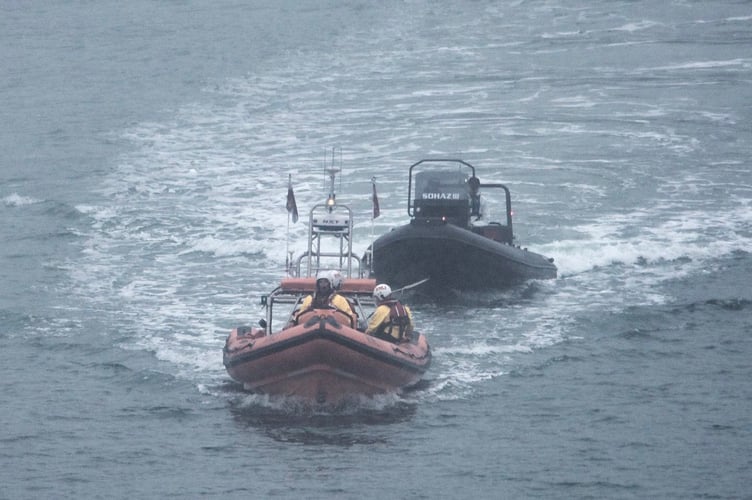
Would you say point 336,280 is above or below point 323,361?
above

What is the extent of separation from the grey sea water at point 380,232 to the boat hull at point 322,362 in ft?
0.80

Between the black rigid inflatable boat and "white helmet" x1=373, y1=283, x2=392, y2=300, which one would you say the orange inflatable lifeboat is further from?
the black rigid inflatable boat

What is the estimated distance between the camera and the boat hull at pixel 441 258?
19797 mm

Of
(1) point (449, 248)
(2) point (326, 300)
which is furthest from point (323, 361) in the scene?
(1) point (449, 248)

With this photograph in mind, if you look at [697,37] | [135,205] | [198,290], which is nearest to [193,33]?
[697,37]

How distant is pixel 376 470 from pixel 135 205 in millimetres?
13730

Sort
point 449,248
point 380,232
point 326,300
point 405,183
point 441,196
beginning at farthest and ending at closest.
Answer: point 405,183
point 380,232
point 441,196
point 449,248
point 326,300

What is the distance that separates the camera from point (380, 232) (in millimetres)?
24156

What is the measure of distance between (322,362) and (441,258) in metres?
5.26

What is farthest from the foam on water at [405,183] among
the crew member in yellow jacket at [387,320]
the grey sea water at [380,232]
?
the crew member in yellow jacket at [387,320]

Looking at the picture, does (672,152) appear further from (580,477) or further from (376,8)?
(376,8)

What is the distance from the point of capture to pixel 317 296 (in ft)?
50.8

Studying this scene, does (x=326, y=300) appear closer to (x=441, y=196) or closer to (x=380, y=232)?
(x=441, y=196)

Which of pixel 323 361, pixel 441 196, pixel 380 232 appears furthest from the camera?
pixel 380 232
